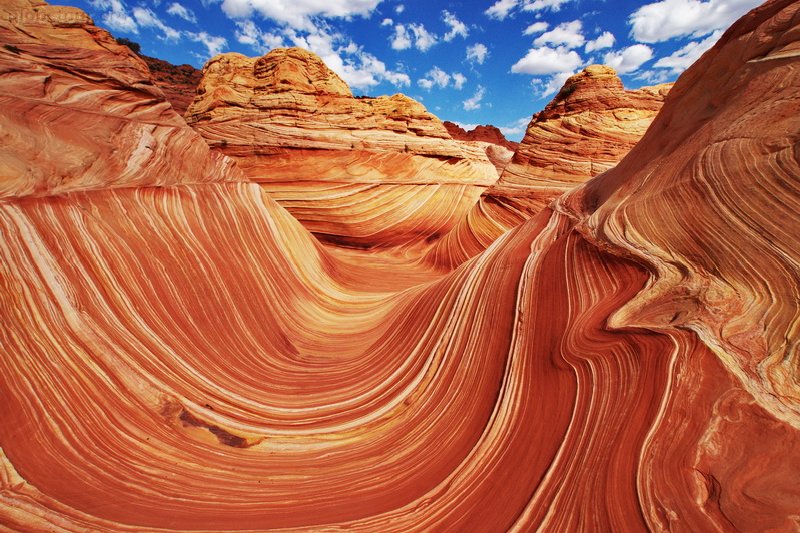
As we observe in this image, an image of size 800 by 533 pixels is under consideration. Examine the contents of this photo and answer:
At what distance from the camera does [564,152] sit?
817 cm

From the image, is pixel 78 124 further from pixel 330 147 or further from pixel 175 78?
pixel 175 78

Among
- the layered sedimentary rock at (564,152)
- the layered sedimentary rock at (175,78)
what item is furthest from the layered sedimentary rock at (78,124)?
the layered sedimentary rock at (175,78)

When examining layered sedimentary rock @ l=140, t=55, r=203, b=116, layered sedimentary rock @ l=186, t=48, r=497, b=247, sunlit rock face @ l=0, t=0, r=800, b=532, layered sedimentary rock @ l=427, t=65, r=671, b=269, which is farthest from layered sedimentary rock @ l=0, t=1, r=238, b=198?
layered sedimentary rock @ l=140, t=55, r=203, b=116

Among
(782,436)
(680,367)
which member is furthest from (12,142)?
(782,436)

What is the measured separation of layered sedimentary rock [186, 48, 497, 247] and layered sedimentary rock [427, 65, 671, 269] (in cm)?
133

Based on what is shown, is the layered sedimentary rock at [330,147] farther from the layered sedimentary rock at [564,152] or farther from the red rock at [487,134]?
the red rock at [487,134]

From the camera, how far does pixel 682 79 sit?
4.07 meters

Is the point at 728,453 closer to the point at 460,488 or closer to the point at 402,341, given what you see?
the point at 460,488

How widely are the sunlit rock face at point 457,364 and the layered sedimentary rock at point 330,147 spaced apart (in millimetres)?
4361

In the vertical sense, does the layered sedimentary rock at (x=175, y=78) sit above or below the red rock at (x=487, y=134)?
above

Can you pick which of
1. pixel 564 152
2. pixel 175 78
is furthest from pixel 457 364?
pixel 175 78

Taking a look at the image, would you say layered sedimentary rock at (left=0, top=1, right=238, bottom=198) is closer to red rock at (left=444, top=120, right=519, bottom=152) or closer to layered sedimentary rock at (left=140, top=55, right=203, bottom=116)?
layered sedimentary rock at (left=140, top=55, right=203, bottom=116)

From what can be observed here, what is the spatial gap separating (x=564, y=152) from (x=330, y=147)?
5.07 meters

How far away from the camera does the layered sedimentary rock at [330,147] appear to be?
8.28 metres
